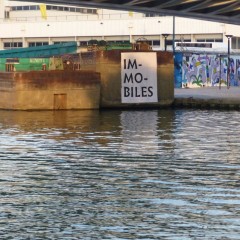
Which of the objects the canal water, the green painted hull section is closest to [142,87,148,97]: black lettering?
the canal water

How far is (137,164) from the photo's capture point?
35500mm

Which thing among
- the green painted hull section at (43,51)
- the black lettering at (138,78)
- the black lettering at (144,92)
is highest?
the green painted hull section at (43,51)

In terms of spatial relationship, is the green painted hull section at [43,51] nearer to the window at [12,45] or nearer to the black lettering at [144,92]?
the black lettering at [144,92]

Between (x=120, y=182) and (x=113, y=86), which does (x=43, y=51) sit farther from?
(x=120, y=182)

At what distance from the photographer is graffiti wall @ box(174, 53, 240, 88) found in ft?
306

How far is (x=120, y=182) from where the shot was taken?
3042 centimetres

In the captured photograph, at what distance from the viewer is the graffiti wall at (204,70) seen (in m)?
93.4

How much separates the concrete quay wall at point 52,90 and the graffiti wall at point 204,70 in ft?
71.1

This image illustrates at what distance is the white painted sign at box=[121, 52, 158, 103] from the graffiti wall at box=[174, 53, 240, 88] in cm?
1787

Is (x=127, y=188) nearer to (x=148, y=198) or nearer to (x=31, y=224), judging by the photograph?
(x=148, y=198)

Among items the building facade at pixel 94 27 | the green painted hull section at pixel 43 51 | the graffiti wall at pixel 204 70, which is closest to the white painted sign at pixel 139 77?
the graffiti wall at pixel 204 70

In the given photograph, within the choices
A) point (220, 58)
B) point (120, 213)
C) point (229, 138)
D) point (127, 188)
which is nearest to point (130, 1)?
point (229, 138)

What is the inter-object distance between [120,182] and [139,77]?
1767 inches

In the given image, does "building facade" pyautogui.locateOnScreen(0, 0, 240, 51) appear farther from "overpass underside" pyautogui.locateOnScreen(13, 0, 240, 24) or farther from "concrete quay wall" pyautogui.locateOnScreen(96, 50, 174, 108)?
"overpass underside" pyautogui.locateOnScreen(13, 0, 240, 24)
